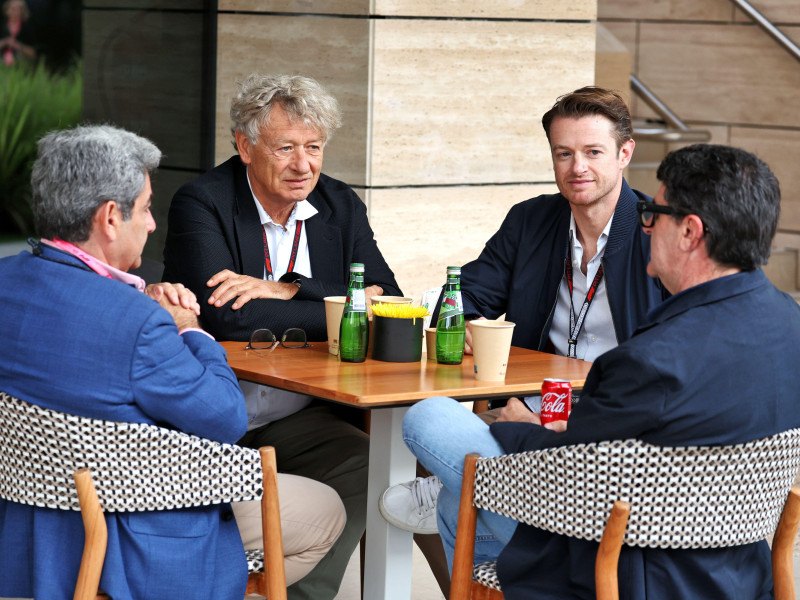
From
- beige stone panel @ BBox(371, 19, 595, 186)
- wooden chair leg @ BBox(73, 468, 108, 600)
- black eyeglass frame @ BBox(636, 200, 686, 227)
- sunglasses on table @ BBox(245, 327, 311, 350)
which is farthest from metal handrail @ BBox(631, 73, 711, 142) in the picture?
wooden chair leg @ BBox(73, 468, 108, 600)

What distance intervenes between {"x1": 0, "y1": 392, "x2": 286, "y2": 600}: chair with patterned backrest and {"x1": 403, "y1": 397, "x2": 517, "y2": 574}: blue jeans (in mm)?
332

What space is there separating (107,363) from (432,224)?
3501 mm

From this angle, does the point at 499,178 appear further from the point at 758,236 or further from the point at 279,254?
the point at 758,236

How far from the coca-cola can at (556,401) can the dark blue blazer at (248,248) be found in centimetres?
93

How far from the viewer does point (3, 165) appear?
545cm

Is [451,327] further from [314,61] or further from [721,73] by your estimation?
[721,73]

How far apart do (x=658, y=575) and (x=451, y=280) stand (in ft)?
3.60

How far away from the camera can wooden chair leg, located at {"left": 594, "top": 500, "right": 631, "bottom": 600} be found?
210cm

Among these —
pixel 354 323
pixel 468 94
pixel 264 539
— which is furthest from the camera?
pixel 468 94

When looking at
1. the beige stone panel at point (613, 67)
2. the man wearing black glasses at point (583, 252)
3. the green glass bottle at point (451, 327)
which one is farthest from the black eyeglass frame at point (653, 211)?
the beige stone panel at point (613, 67)

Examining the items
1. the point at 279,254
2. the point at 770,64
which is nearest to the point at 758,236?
the point at 279,254

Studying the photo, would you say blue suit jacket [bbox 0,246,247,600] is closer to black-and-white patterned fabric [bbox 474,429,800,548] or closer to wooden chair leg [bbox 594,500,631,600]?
black-and-white patterned fabric [bbox 474,429,800,548]

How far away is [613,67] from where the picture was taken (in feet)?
25.2

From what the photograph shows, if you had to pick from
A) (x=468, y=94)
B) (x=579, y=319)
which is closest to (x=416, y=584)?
(x=579, y=319)
